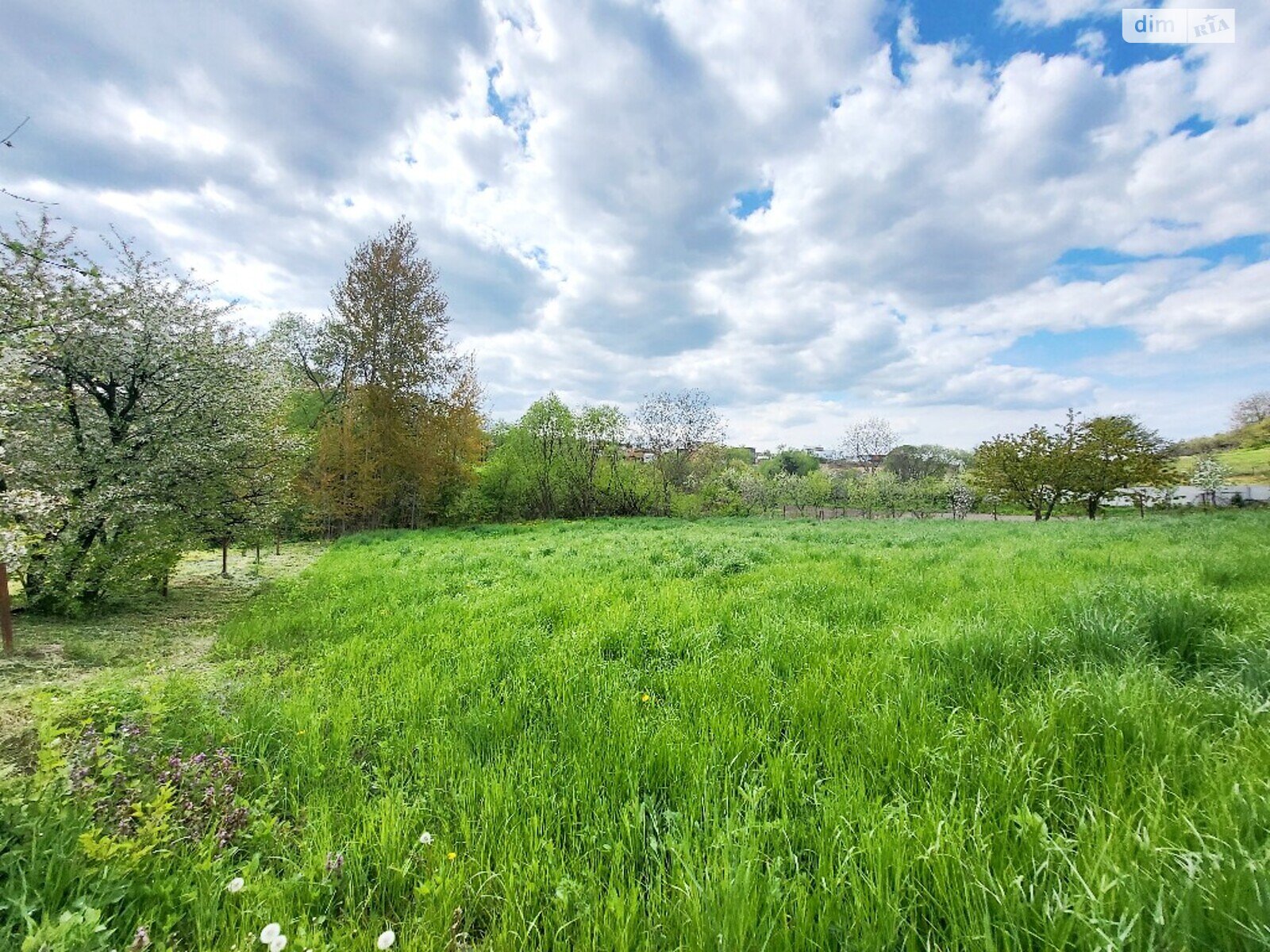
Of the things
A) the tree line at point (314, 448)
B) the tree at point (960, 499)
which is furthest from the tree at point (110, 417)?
the tree at point (960, 499)

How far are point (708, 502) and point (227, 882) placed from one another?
107 ft

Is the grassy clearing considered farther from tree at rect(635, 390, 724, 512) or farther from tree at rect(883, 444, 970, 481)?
tree at rect(635, 390, 724, 512)

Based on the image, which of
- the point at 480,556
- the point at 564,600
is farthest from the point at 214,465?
the point at 564,600

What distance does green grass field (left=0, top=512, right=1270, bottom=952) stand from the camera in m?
1.42

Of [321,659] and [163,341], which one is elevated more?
[163,341]

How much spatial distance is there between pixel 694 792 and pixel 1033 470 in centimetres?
3591

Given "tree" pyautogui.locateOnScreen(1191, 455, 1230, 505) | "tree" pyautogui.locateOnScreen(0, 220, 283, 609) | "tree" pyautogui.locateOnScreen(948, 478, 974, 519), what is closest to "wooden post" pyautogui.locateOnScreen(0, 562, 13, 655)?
"tree" pyautogui.locateOnScreen(0, 220, 283, 609)

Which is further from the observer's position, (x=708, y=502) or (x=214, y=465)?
(x=708, y=502)

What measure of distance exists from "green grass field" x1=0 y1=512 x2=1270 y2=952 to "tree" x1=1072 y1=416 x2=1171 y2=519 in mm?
30504

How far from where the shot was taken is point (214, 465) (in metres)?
8.15

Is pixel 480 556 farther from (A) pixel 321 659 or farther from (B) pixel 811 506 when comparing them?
(B) pixel 811 506

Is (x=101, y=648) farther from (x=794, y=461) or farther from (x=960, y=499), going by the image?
(x=794, y=461)

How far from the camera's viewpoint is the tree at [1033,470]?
27.5 m

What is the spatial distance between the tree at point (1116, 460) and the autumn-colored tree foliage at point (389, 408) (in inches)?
1366
